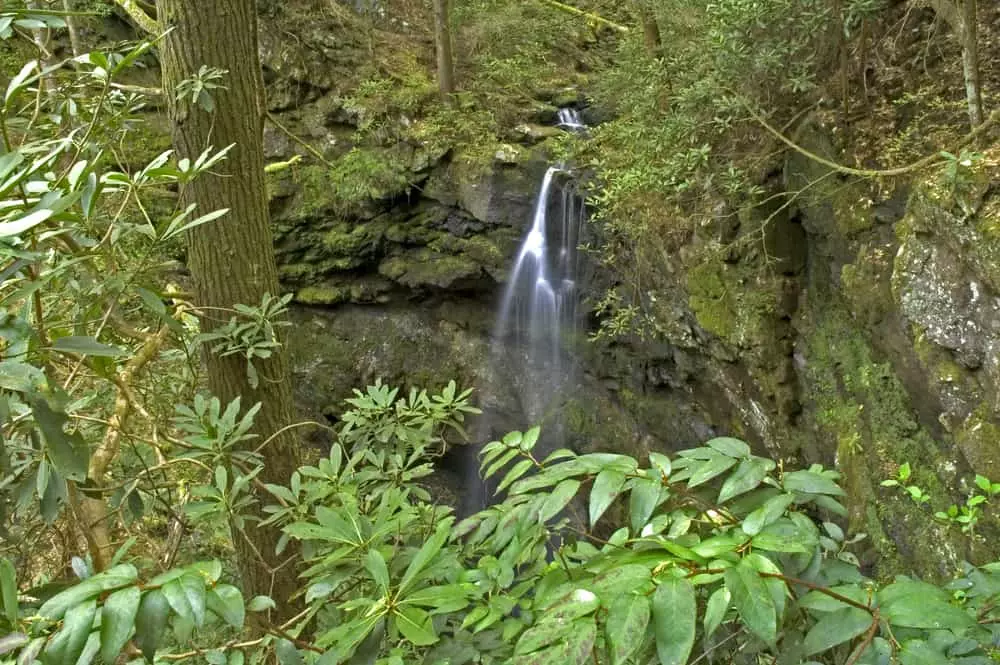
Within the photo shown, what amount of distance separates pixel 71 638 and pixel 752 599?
80 cm

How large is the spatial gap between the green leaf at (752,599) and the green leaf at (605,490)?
0.18 metres

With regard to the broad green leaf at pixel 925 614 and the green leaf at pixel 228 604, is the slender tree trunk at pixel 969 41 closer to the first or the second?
the broad green leaf at pixel 925 614

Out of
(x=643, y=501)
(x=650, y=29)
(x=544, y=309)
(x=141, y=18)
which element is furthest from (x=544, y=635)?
(x=544, y=309)

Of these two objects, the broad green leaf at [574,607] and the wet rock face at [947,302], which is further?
the wet rock face at [947,302]

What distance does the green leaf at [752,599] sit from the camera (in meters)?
0.67

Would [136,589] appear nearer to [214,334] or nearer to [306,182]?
[214,334]

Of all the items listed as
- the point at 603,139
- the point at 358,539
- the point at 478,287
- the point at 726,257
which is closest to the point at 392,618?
the point at 358,539

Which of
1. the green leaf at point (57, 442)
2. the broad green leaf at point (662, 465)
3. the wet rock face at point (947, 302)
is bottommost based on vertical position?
the wet rock face at point (947, 302)

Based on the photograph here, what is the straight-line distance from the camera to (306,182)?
8.73 meters

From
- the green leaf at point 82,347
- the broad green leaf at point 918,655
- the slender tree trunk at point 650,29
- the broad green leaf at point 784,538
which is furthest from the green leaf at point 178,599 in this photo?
the slender tree trunk at point 650,29

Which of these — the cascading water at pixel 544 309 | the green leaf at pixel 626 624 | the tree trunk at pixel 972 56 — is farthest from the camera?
the cascading water at pixel 544 309

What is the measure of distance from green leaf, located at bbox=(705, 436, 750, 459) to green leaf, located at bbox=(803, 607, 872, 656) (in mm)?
252

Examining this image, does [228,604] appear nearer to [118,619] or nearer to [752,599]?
[118,619]

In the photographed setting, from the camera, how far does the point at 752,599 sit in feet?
2.28
